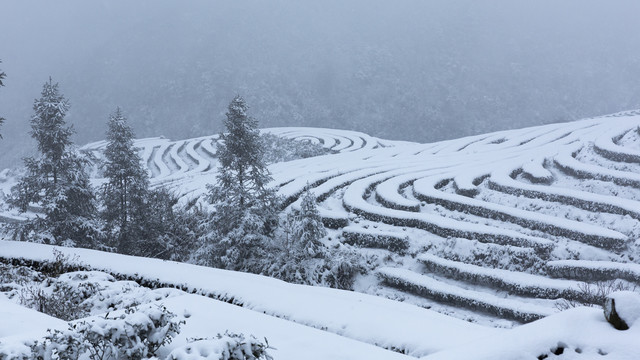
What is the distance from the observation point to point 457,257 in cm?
1362

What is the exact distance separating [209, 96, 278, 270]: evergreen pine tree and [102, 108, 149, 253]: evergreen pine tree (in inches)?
126

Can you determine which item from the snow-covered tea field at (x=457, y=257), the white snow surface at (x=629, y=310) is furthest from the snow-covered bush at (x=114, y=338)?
the white snow surface at (x=629, y=310)

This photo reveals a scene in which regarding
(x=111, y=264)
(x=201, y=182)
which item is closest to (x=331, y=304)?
(x=111, y=264)

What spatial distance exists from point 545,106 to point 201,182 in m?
48.4

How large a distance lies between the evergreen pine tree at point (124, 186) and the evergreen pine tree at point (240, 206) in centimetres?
319

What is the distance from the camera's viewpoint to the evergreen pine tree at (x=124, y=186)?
1504cm

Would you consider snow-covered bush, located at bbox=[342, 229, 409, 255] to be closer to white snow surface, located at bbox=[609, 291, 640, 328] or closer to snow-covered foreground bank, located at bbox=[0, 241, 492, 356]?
snow-covered foreground bank, located at bbox=[0, 241, 492, 356]

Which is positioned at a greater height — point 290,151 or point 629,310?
point 290,151

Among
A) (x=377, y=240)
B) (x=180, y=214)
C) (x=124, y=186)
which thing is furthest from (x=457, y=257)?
(x=124, y=186)

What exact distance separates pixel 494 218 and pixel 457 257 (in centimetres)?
274

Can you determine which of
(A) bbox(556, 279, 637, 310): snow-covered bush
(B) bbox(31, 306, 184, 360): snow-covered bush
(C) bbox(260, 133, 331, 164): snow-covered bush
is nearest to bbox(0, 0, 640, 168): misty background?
(C) bbox(260, 133, 331, 164): snow-covered bush

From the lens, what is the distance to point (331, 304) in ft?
25.9

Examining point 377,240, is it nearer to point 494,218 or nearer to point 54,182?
point 494,218

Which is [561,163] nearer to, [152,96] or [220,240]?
[220,240]
